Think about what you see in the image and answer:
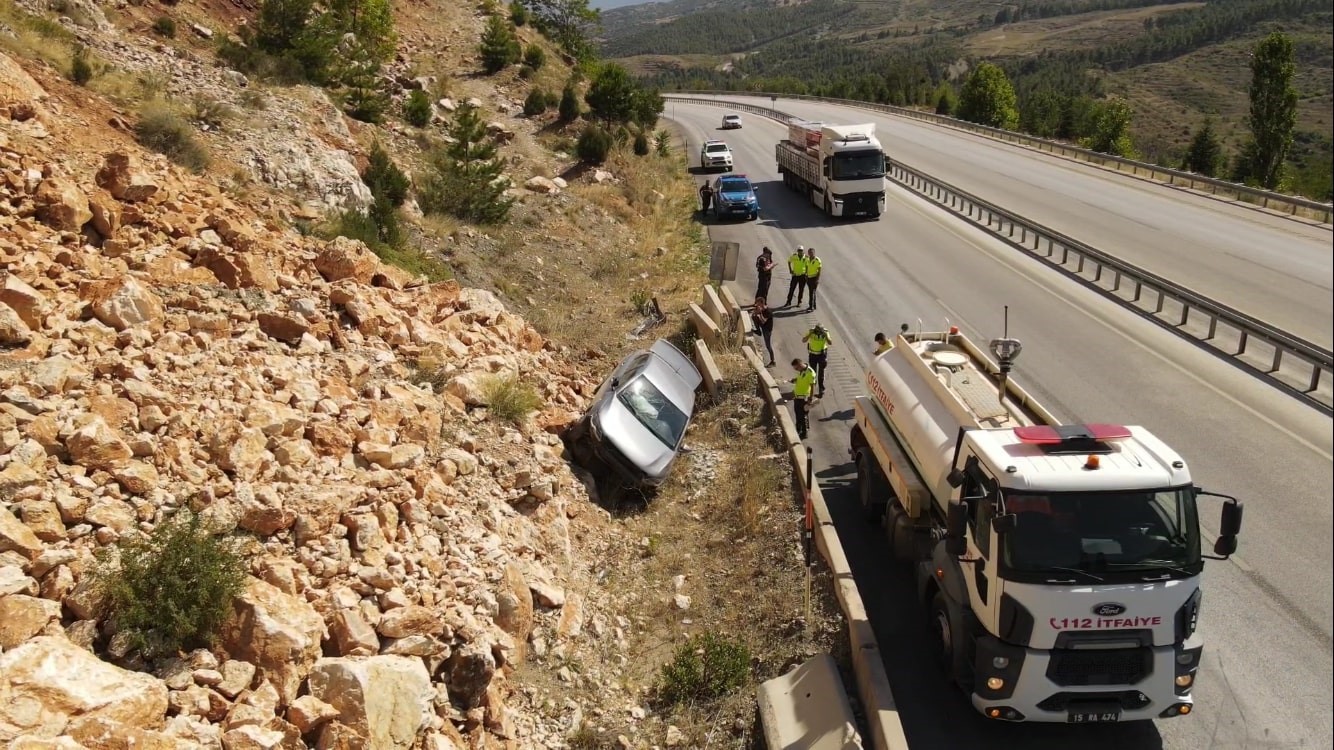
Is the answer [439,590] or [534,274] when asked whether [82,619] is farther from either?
[534,274]

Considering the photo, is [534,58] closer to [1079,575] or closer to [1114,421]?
[1114,421]

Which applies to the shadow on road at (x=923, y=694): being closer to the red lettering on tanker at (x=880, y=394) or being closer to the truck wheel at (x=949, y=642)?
the truck wheel at (x=949, y=642)

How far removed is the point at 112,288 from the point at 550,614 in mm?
6163

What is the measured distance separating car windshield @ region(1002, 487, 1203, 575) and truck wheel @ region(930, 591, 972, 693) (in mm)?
1124

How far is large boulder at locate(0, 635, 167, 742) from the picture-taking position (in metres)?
5.61

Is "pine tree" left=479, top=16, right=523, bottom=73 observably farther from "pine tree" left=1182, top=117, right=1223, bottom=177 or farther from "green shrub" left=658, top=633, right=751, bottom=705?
"green shrub" left=658, top=633, right=751, bottom=705

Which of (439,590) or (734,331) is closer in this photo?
(439,590)

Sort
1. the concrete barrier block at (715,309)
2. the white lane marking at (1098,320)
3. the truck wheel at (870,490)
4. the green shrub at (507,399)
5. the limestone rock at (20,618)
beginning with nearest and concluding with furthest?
the limestone rock at (20,618) → the truck wheel at (870,490) → the white lane marking at (1098,320) → the green shrub at (507,399) → the concrete barrier block at (715,309)

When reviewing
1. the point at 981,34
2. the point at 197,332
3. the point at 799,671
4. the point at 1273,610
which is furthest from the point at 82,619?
the point at 981,34

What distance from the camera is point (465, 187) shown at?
21.6 m

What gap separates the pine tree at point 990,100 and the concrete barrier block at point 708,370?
56.6m

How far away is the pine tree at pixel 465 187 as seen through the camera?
21.3 m

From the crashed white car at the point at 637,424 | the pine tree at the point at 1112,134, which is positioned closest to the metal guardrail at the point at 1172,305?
the crashed white car at the point at 637,424

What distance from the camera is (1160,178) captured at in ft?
109
